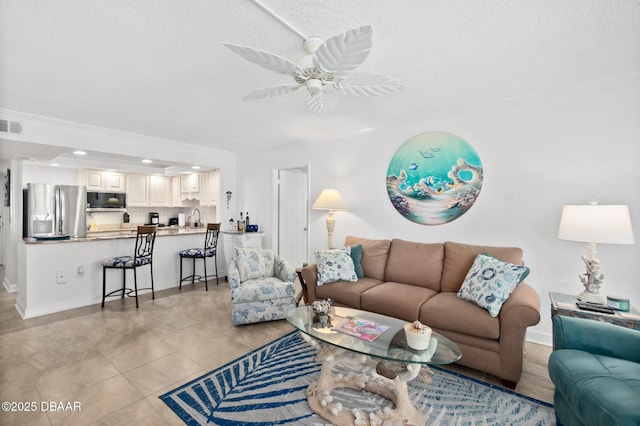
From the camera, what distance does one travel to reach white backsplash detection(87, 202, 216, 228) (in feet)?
20.1

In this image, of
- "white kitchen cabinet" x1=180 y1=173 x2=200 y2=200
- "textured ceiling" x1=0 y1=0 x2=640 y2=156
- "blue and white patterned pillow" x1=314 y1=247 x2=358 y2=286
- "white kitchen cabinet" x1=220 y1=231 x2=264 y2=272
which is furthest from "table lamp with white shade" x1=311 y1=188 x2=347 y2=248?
"white kitchen cabinet" x1=180 y1=173 x2=200 y2=200

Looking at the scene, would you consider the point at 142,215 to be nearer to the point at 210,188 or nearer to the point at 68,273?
the point at 210,188

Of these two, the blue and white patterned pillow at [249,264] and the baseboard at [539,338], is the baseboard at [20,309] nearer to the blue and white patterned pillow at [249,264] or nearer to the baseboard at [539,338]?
the blue and white patterned pillow at [249,264]

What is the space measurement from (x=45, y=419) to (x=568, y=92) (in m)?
4.88

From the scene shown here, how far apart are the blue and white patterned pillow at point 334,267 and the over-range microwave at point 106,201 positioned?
16.6 feet

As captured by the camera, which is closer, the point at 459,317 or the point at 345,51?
the point at 345,51

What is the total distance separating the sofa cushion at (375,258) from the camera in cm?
351

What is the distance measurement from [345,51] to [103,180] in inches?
254

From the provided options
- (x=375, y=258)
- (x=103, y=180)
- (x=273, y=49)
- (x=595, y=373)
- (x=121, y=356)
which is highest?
(x=273, y=49)

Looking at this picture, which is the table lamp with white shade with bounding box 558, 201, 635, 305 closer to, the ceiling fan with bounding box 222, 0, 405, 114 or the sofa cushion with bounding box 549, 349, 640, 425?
the sofa cushion with bounding box 549, 349, 640, 425

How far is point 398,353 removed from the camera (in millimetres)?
1789

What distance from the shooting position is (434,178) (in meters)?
3.52

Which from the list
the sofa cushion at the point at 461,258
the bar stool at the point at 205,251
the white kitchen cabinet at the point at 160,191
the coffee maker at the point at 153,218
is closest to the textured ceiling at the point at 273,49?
the sofa cushion at the point at 461,258

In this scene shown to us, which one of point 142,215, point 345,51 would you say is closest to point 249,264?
point 345,51
